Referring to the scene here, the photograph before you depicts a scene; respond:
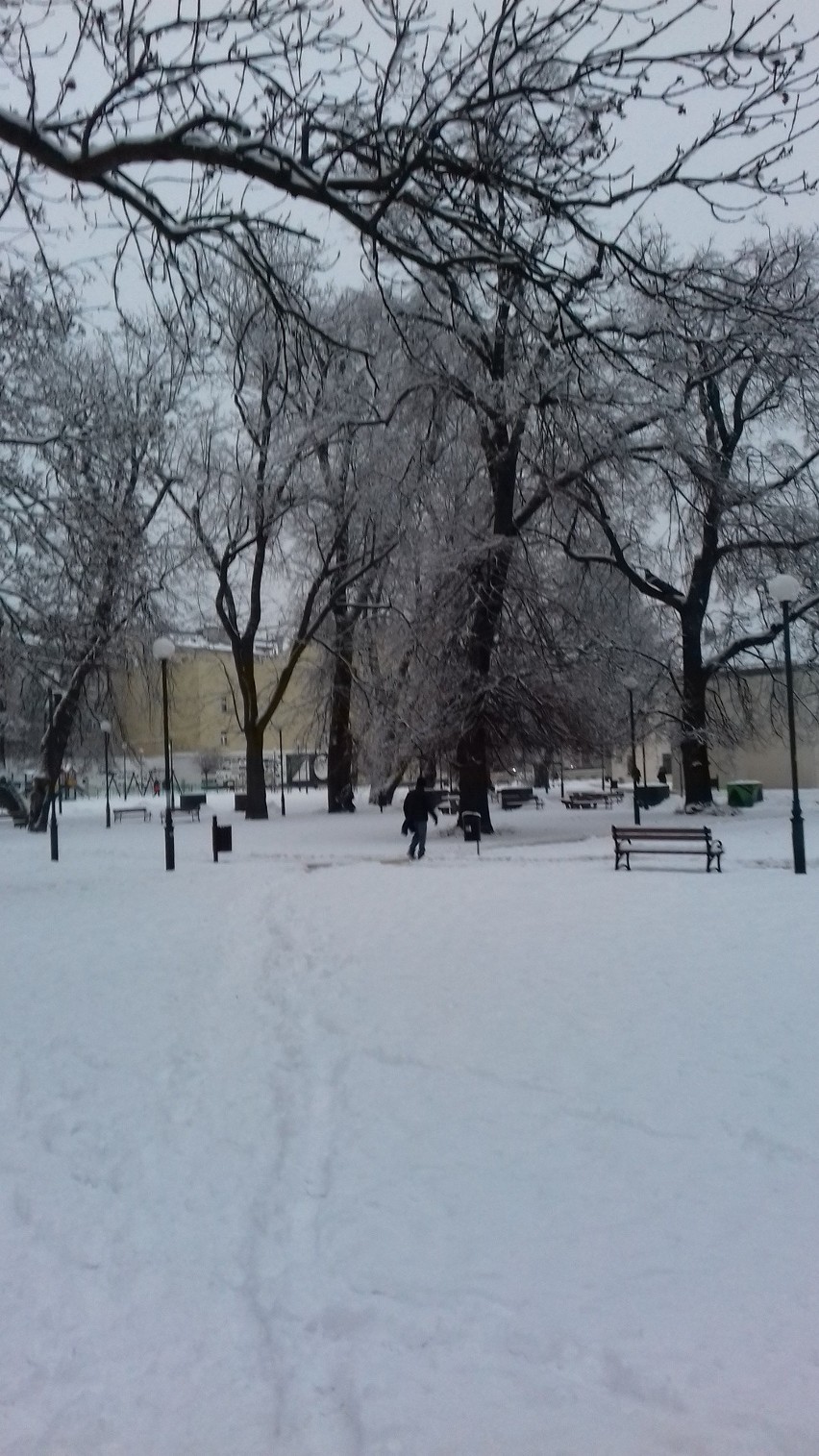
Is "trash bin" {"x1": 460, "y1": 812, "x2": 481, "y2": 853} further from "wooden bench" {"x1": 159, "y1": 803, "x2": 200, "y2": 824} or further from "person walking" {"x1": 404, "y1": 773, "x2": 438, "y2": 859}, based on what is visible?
"wooden bench" {"x1": 159, "y1": 803, "x2": 200, "y2": 824}

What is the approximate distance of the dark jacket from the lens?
894 inches

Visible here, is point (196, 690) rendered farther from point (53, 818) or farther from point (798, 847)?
point (798, 847)

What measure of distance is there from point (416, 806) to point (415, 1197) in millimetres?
17601

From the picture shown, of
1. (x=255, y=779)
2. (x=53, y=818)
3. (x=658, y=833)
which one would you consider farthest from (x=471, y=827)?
(x=255, y=779)

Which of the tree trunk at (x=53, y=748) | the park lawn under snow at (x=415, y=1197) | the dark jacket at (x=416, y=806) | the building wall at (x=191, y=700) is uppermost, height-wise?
the building wall at (x=191, y=700)

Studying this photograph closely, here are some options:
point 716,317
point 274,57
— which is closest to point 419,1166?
point 716,317

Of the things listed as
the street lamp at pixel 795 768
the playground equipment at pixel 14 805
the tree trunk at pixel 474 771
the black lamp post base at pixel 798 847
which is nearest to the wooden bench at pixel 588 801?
the tree trunk at pixel 474 771

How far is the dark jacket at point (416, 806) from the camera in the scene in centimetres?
2272

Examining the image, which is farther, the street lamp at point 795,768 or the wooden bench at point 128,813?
the wooden bench at point 128,813

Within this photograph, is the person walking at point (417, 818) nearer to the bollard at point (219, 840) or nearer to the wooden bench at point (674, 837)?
the bollard at point (219, 840)

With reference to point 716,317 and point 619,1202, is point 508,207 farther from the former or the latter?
point 619,1202

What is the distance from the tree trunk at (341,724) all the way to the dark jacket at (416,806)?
46.6ft

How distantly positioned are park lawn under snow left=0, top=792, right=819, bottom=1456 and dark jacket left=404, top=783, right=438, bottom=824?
1081 centimetres

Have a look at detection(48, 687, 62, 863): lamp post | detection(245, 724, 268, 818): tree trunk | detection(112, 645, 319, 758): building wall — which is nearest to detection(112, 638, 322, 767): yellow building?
detection(112, 645, 319, 758): building wall
